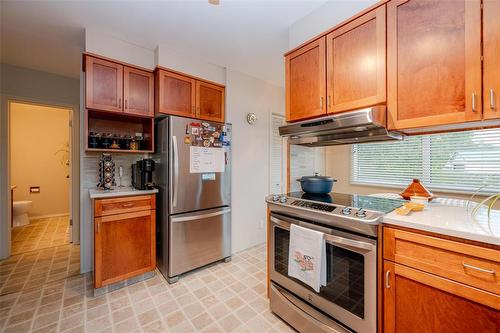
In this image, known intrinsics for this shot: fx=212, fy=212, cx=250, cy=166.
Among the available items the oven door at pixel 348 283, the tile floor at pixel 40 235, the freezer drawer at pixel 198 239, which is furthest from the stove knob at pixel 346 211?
the tile floor at pixel 40 235

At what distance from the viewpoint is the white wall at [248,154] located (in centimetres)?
295

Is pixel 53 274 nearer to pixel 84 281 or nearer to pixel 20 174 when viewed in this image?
pixel 84 281

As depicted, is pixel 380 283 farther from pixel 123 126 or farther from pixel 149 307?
pixel 123 126

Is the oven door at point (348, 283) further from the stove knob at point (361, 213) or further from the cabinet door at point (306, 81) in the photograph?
the cabinet door at point (306, 81)

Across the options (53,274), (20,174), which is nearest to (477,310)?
(53,274)

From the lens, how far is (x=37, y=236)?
11.4 feet

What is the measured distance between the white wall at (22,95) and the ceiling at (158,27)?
0.18 meters

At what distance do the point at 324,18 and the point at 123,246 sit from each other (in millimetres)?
2786

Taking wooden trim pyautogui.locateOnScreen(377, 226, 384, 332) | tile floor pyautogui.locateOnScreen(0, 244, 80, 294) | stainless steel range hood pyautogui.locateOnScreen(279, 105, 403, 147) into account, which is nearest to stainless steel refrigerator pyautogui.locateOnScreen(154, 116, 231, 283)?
stainless steel range hood pyautogui.locateOnScreen(279, 105, 403, 147)

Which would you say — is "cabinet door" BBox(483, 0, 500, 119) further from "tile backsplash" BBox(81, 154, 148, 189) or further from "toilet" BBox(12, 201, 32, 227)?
"toilet" BBox(12, 201, 32, 227)

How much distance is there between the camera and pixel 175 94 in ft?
8.02

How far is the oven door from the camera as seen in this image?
1188 millimetres

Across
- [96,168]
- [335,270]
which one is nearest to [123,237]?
[96,168]

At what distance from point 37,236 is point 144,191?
2.82 meters
